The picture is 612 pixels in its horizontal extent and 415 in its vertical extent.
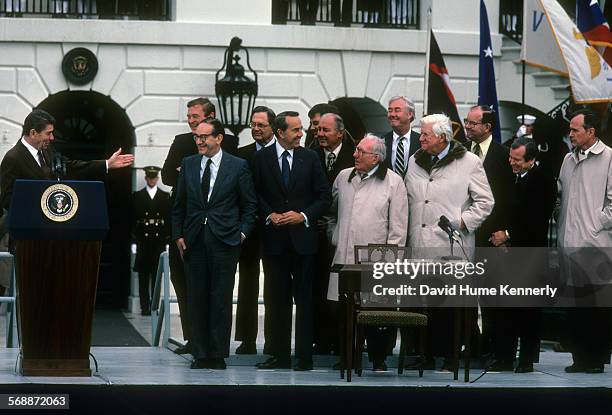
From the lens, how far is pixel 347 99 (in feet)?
82.4

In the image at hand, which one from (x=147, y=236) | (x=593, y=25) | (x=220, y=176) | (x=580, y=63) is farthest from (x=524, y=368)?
(x=147, y=236)

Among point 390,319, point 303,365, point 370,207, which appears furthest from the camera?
point 303,365


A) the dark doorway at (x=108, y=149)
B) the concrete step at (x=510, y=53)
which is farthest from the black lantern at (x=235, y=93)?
the concrete step at (x=510, y=53)

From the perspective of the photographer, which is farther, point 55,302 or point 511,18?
point 511,18

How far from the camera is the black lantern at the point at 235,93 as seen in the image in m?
23.5

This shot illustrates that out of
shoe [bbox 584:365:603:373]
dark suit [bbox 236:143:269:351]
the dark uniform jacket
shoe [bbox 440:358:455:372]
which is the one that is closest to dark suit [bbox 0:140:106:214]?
dark suit [bbox 236:143:269:351]

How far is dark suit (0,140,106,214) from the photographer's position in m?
13.1

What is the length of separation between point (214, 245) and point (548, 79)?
13.2m

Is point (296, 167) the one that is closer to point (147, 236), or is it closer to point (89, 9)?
point (147, 236)

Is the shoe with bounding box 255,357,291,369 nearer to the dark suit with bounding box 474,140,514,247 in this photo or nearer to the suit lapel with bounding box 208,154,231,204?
the suit lapel with bounding box 208,154,231,204

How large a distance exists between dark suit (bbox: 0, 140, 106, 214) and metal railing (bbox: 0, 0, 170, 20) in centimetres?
1097

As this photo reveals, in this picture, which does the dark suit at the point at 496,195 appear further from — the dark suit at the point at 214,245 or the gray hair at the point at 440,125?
the dark suit at the point at 214,245

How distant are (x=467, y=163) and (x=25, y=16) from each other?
12061 millimetres

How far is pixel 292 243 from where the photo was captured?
13.5 meters
